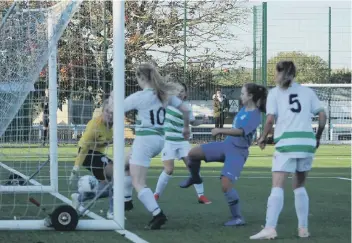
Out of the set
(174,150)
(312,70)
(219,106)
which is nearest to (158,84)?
(174,150)

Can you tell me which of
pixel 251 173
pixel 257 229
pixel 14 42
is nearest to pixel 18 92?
pixel 14 42

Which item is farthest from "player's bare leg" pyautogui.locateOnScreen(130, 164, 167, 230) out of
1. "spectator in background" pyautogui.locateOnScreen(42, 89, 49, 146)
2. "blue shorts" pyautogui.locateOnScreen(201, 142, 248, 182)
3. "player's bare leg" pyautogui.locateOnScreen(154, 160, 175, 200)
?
"spectator in background" pyautogui.locateOnScreen(42, 89, 49, 146)

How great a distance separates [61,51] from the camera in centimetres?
1286

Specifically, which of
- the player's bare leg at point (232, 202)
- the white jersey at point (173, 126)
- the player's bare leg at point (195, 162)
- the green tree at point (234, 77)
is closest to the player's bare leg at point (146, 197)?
the player's bare leg at point (232, 202)

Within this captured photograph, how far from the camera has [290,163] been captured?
27.5ft

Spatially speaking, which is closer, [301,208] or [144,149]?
[301,208]

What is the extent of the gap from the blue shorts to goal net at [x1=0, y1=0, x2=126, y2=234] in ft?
4.26

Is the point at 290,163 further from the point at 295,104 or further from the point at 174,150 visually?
the point at 174,150

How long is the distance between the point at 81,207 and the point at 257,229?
6.20 ft

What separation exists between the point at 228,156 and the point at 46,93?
4.06 metres

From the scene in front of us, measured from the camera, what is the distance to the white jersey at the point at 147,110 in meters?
9.10

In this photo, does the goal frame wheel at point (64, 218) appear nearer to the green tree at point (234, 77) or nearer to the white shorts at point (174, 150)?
the white shorts at point (174, 150)

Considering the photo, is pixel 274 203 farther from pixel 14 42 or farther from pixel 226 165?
pixel 14 42

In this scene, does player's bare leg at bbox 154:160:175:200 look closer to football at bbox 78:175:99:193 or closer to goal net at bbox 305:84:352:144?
football at bbox 78:175:99:193
